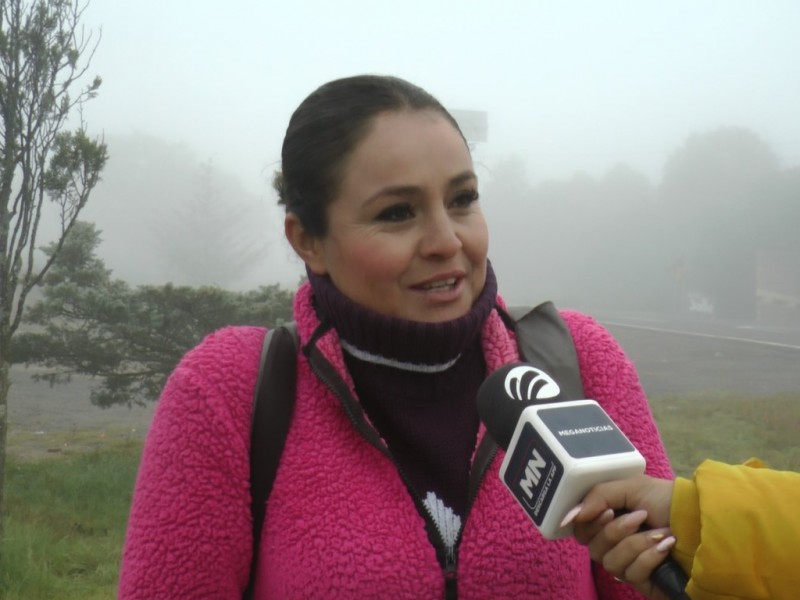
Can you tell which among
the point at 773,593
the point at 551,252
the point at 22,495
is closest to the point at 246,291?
the point at 22,495

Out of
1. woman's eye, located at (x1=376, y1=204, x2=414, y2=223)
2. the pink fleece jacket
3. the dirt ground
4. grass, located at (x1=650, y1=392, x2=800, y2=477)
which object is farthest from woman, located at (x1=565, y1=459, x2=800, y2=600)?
the dirt ground

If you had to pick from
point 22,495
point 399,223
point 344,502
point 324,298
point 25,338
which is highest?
point 399,223

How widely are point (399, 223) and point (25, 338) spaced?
718cm

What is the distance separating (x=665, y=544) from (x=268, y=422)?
826 mm

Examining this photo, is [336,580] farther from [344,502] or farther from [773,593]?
[773,593]

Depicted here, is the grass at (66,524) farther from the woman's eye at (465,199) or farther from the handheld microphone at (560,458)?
the handheld microphone at (560,458)

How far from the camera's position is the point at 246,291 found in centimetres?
842

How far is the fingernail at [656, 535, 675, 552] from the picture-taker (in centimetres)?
107

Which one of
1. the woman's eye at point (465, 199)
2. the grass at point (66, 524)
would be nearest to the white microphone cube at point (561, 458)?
the woman's eye at point (465, 199)

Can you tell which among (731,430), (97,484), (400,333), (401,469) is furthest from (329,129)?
(731,430)

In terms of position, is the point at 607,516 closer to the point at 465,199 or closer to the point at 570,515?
the point at 570,515

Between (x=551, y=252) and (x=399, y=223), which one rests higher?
(x=399, y=223)

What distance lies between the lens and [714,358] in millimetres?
12758

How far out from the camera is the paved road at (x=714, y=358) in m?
10.3
